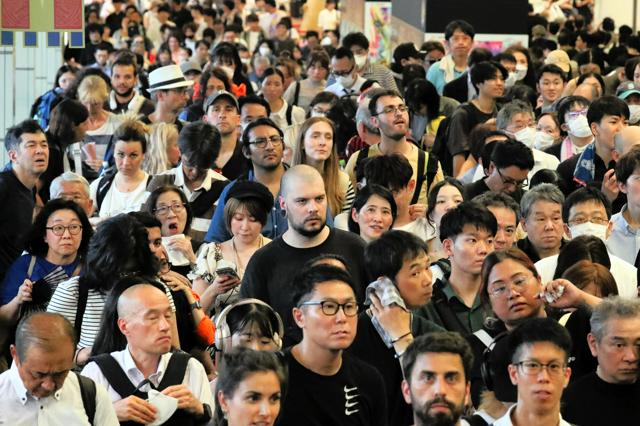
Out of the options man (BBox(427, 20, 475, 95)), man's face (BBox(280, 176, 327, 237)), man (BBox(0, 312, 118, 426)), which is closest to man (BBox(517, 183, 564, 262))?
man's face (BBox(280, 176, 327, 237))

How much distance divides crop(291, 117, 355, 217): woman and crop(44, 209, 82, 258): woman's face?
2.15 m

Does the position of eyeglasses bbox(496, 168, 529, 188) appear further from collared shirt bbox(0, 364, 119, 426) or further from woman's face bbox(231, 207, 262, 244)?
collared shirt bbox(0, 364, 119, 426)

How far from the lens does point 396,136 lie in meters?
11.3

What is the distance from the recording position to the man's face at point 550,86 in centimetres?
1495

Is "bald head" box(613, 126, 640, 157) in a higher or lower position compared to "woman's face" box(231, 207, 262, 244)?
higher

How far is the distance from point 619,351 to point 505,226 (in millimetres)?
2090

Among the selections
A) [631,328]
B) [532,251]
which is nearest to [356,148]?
[532,251]

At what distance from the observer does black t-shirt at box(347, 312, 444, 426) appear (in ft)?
24.4

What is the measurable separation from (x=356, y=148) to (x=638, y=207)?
11.1 feet

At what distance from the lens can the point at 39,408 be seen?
21.6 ft

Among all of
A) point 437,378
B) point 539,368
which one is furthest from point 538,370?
point 437,378

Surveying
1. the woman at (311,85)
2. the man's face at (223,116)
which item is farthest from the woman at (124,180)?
the woman at (311,85)

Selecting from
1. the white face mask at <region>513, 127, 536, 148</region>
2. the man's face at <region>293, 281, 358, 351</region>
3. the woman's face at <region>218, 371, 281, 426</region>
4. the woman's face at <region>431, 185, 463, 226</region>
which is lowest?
the woman's face at <region>218, 371, 281, 426</region>

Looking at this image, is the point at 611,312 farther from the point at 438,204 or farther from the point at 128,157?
the point at 128,157
